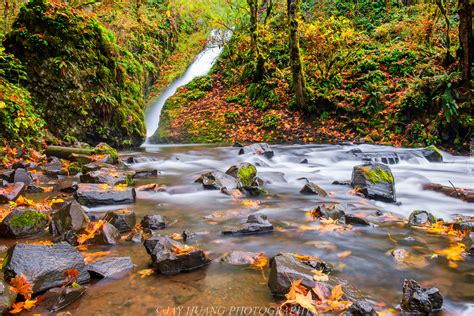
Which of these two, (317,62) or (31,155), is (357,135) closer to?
(317,62)

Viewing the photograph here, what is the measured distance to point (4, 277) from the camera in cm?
220

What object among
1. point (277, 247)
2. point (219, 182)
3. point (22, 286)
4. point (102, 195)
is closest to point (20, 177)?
point (102, 195)

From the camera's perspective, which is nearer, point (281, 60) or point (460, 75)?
point (460, 75)

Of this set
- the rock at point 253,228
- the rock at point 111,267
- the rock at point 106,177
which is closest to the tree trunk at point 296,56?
the rock at point 106,177

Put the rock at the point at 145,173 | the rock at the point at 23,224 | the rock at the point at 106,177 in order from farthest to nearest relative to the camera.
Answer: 1. the rock at the point at 145,173
2. the rock at the point at 106,177
3. the rock at the point at 23,224

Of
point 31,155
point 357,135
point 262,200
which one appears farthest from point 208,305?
point 357,135

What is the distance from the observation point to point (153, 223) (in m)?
3.66

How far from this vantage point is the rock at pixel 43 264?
86.9 inches

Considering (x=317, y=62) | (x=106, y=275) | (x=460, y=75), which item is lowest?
(x=106, y=275)

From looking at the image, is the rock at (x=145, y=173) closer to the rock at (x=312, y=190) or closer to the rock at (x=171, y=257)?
the rock at (x=312, y=190)

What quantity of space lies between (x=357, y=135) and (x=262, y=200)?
27.2ft

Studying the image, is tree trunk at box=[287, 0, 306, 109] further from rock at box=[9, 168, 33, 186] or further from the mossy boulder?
rock at box=[9, 168, 33, 186]

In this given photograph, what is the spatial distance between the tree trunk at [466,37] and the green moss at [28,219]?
11674 mm

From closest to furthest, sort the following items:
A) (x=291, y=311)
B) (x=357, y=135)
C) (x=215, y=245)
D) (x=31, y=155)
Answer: (x=291, y=311) < (x=215, y=245) < (x=31, y=155) < (x=357, y=135)
